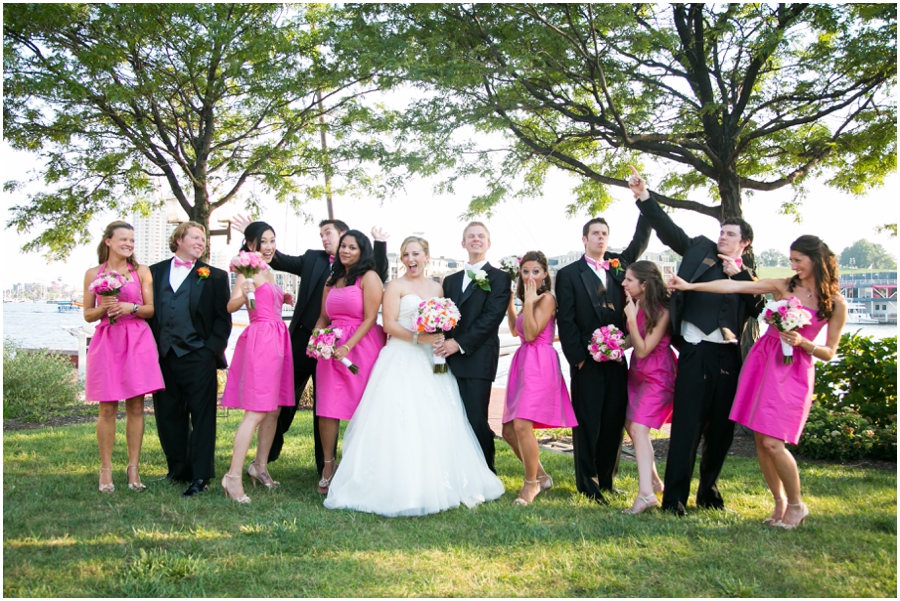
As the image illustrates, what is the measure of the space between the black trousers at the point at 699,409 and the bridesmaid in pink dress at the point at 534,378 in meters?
0.91

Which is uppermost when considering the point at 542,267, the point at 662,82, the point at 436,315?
the point at 662,82

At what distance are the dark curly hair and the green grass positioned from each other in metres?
1.97

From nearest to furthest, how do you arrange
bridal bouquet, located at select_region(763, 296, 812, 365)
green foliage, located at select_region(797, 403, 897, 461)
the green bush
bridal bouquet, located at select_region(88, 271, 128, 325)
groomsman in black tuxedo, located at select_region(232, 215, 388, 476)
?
bridal bouquet, located at select_region(763, 296, 812, 365), bridal bouquet, located at select_region(88, 271, 128, 325), groomsman in black tuxedo, located at select_region(232, 215, 388, 476), green foliage, located at select_region(797, 403, 897, 461), the green bush

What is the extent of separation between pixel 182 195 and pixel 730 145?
8.75 m

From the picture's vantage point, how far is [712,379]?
530cm

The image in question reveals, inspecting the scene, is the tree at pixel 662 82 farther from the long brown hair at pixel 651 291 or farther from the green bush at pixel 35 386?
the green bush at pixel 35 386

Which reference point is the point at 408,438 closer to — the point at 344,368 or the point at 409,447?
the point at 409,447

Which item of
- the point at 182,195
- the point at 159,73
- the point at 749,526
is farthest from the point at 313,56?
the point at 749,526

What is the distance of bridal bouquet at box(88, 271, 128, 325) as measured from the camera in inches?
221

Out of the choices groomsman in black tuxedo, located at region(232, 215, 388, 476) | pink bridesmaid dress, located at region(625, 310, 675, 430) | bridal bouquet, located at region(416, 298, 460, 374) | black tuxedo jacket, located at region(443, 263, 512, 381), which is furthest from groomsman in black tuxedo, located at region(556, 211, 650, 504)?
groomsman in black tuxedo, located at region(232, 215, 388, 476)

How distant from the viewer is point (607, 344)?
5.50m

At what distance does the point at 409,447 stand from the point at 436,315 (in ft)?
3.63

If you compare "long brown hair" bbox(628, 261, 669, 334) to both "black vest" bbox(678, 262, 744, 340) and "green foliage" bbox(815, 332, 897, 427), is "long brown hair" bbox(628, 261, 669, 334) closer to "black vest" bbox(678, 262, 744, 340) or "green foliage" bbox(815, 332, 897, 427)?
"black vest" bbox(678, 262, 744, 340)

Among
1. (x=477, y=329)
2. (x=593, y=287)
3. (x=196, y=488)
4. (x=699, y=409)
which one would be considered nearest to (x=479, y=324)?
(x=477, y=329)
